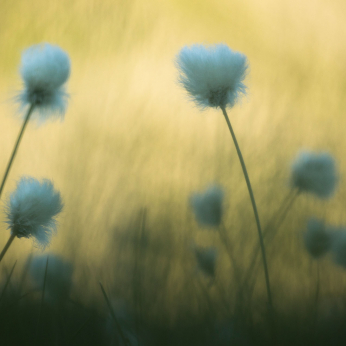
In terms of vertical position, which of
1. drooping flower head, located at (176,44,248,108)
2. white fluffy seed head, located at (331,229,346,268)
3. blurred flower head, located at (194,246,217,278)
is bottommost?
blurred flower head, located at (194,246,217,278)

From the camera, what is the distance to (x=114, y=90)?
0.95 meters

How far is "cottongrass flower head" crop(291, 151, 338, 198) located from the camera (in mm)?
579

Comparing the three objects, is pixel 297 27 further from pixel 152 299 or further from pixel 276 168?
pixel 152 299

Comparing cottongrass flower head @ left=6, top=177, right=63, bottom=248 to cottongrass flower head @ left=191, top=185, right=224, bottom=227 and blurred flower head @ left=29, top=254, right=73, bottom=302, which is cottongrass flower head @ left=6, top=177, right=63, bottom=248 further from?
cottongrass flower head @ left=191, top=185, right=224, bottom=227

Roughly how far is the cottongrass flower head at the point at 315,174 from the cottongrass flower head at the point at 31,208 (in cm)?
39

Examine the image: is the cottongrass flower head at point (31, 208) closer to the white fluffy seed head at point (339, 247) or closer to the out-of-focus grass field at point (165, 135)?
the out-of-focus grass field at point (165, 135)

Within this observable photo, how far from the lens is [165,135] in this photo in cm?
93

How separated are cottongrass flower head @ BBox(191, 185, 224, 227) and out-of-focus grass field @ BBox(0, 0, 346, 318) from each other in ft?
0.26

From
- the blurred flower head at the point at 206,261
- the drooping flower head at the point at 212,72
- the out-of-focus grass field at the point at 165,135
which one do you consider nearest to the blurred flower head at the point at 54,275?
the out-of-focus grass field at the point at 165,135

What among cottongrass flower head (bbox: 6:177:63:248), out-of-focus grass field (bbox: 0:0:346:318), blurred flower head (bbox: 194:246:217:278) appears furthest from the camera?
out-of-focus grass field (bbox: 0:0:346:318)

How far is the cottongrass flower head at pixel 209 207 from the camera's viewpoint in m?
0.58

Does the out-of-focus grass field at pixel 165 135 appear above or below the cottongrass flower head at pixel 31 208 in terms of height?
Answer: above

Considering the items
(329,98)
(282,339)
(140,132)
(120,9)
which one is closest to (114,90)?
(140,132)

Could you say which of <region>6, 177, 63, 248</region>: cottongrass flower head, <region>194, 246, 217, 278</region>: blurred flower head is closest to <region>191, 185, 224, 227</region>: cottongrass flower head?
<region>194, 246, 217, 278</region>: blurred flower head
